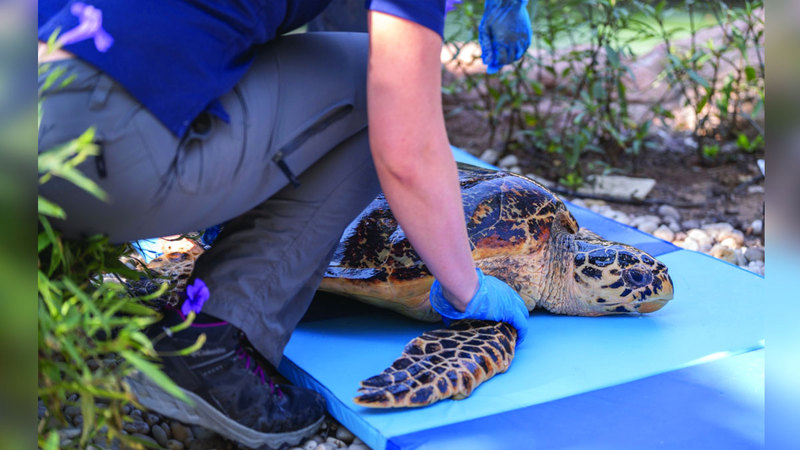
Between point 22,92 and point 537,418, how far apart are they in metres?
1.19

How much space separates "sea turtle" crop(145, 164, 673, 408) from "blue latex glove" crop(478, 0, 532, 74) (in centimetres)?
47

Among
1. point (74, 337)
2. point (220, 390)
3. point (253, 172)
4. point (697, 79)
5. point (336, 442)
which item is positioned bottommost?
point (336, 442)

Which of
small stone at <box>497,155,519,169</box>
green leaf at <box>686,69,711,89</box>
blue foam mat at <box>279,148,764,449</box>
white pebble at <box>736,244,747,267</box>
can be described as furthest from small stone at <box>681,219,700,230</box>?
small stone at <box>497,155,519,169</box>

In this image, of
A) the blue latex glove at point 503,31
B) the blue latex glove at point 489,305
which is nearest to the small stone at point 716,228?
the blue latex glove at point 489,305

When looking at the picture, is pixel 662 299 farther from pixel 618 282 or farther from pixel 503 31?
pixel 503 31

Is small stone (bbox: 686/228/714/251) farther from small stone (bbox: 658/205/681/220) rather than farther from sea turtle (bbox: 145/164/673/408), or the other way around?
sea turtle (bbox: 145/164/673/408)

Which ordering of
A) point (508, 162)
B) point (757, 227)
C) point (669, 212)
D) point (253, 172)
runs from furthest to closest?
point (508, 162) → point (669, 212) → point (757, 227) → point (253, 172)

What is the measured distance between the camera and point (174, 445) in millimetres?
1701

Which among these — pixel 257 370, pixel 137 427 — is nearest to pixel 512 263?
pixel 257 370

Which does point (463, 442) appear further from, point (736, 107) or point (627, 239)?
point (736, 107)

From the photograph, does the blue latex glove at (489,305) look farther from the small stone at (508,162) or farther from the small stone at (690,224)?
the small stone at (508,162)

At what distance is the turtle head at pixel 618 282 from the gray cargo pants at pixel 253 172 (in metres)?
0.81

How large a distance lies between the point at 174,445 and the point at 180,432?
0.04 meters

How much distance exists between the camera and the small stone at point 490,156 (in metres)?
4.06
